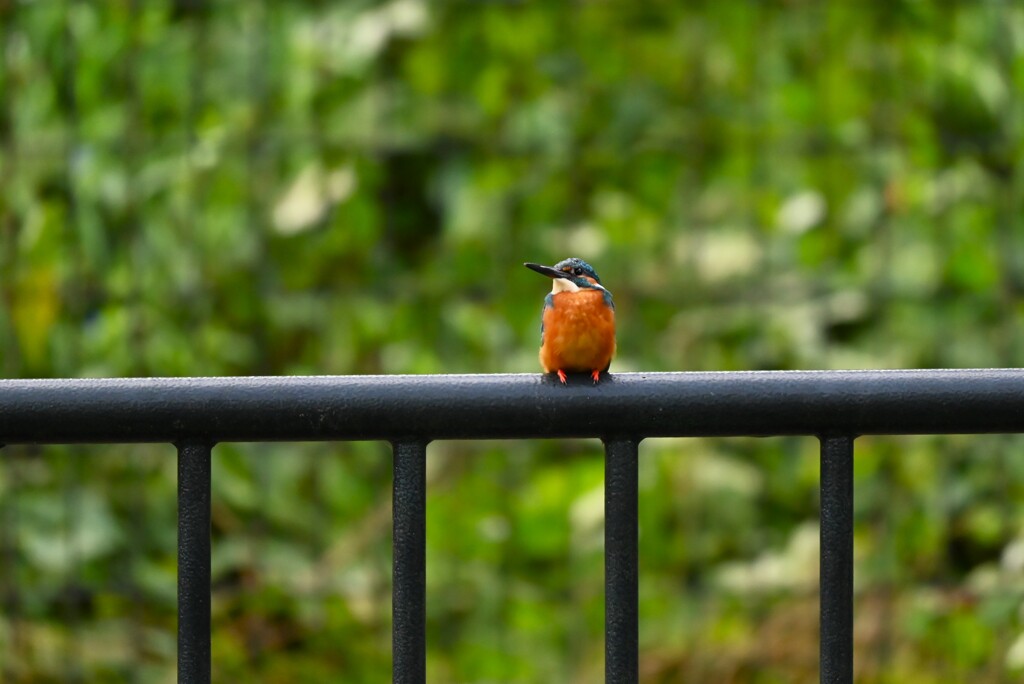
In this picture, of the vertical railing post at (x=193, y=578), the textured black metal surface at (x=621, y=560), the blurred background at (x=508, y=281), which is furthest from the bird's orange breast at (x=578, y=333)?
the blurred background at (x=508, y=281)

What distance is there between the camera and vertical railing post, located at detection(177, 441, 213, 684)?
0.94 metres

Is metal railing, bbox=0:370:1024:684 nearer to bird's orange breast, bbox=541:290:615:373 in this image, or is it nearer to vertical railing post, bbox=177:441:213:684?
vertical railing post, bbox=177:441:213:684

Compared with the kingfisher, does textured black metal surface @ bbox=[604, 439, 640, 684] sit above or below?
below

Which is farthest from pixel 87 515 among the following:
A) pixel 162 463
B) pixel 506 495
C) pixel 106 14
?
pixel 106 14

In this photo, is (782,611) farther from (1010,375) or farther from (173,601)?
(1010,375)

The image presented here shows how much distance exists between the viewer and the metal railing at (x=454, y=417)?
91 centimetres

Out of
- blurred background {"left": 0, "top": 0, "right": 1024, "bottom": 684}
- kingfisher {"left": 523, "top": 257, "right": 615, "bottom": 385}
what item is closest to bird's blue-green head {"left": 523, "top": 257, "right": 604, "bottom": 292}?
kingfisher {"left": 523, "top": 257, "right": 615, "bottom": 385}

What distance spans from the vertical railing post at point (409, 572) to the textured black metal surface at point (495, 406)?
Answer: 46mm

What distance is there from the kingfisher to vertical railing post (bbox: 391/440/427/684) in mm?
315

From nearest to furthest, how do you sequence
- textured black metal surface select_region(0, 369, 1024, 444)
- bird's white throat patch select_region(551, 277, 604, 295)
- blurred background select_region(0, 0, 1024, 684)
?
textured black metal surface select_region(0, 369, 1024, 444), bird's white throat patch select_region(551, 277, 604, 295), blurred background select_region(0, 0, 1024, 684)

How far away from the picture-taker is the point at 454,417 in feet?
3.00

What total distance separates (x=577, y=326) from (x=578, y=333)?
1.0 inches

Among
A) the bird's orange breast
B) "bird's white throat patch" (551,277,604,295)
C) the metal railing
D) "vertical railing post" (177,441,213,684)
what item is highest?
"bird's white throat patch" (551,277,604,295)

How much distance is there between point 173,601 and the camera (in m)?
2.64
